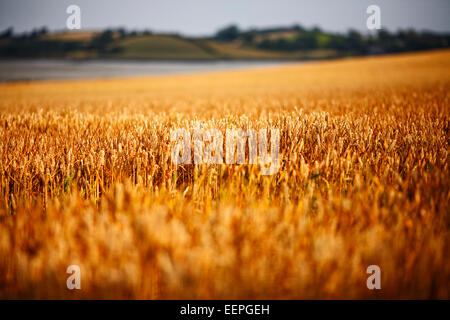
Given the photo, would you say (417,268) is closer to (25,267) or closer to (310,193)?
(310,193)

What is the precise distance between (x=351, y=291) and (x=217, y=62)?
125 meters

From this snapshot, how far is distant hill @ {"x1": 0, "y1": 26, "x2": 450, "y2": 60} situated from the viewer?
3644 inches

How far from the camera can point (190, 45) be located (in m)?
112

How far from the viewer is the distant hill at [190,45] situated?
9256 centimetres

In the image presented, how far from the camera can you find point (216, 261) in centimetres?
116
